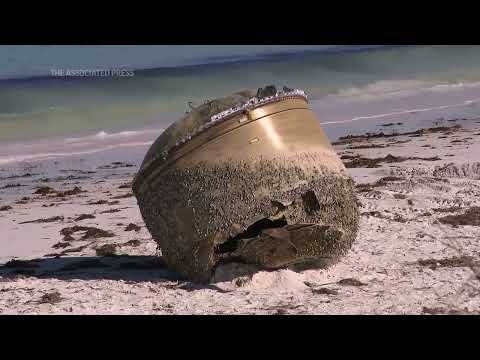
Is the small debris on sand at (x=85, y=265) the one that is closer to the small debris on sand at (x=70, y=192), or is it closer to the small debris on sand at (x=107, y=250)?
the small debris on sand at (x=107, y=250)

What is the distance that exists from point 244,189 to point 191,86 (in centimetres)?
1645

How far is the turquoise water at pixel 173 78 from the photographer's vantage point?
16.8 m

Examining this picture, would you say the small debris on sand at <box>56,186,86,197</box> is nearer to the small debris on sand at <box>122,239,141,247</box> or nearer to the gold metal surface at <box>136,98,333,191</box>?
the small debris on sand at <box>122,239,141,247</box>

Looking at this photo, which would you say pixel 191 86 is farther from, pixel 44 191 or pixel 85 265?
pixel 85 265

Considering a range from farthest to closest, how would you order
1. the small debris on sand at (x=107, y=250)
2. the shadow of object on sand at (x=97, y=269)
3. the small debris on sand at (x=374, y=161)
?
the small debris on sand at (x=374, y=161) < the small debris on sand at (x=107, y=250) < the shadow of object on sand at (x=97, y=269)

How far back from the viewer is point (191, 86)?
811 inches

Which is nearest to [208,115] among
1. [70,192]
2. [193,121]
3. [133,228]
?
[193,121]

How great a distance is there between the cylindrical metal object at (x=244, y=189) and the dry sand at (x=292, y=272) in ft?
0.88

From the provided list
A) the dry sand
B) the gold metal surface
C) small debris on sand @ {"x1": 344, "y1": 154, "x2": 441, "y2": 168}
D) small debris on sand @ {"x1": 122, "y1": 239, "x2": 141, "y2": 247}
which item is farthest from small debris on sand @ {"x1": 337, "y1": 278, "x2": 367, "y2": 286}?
small debris on sand @ {"x1": 344, "y1": 154, "x2": 441, "y2": 168}

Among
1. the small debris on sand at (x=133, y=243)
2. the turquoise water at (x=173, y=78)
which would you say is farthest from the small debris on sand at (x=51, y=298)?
the turquoise water at (x=173, y=78)

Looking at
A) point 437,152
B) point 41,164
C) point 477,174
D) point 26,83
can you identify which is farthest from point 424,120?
point 26,83

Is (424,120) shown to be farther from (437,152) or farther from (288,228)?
(288,228)

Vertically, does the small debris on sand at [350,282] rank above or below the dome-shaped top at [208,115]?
below

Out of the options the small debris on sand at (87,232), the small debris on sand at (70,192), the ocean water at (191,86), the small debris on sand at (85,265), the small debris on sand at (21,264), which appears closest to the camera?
the small debris on sand at (85,265)
